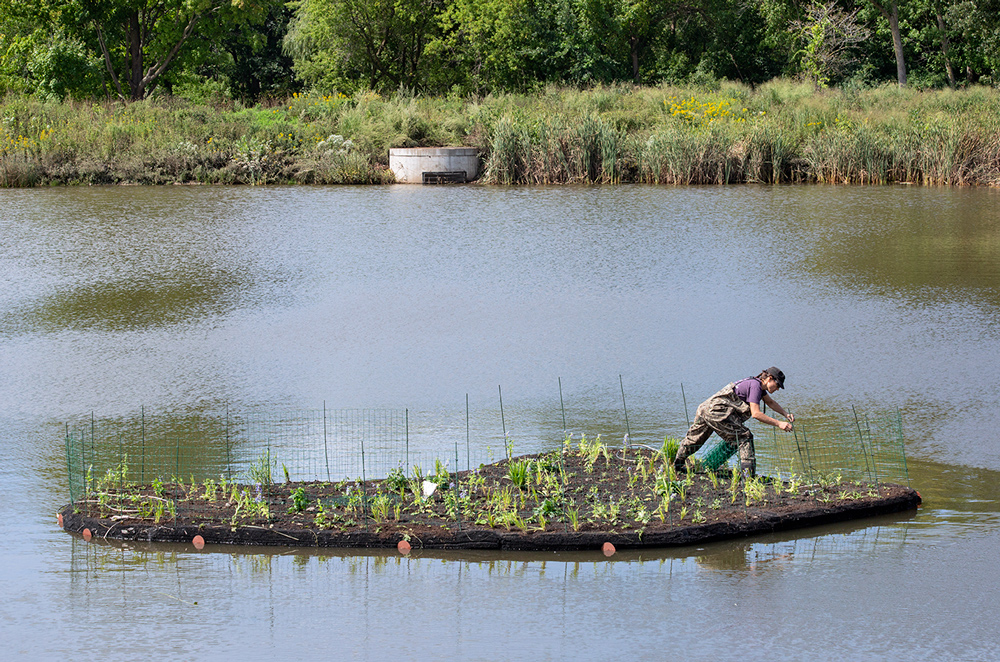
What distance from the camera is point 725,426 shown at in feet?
28.5

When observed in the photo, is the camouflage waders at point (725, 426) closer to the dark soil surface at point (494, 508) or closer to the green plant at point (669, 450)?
the green plant at point (669, 450)

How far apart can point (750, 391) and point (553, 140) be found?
71.5 feet

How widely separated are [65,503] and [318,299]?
8.06 metres

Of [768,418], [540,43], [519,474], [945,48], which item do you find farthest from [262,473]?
[945,48]

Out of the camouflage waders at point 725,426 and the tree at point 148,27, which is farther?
the tree at point 148,27

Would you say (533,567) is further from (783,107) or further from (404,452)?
(783,107)

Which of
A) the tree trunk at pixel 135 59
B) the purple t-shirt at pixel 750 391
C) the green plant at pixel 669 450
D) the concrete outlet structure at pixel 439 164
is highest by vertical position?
the tree trunk at pixel 135 59

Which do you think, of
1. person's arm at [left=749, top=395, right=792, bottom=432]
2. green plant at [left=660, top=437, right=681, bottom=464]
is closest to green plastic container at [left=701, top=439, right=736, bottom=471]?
green plant at [left=660, top=437, right=681, bottom=464]

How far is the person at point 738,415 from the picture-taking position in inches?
336

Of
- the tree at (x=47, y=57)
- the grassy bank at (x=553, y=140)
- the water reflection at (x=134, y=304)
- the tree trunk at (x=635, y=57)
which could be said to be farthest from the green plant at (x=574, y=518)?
the tree trunk at (x=635, y=57)

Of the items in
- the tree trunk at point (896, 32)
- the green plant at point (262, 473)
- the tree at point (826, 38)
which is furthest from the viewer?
the tree trunk at point (896, 32)

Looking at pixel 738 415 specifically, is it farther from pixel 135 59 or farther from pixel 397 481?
pixel 135 59

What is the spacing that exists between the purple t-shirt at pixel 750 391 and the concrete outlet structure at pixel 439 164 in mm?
23078

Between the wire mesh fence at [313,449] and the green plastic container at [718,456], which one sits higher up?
the green plastic container at [718,456]
